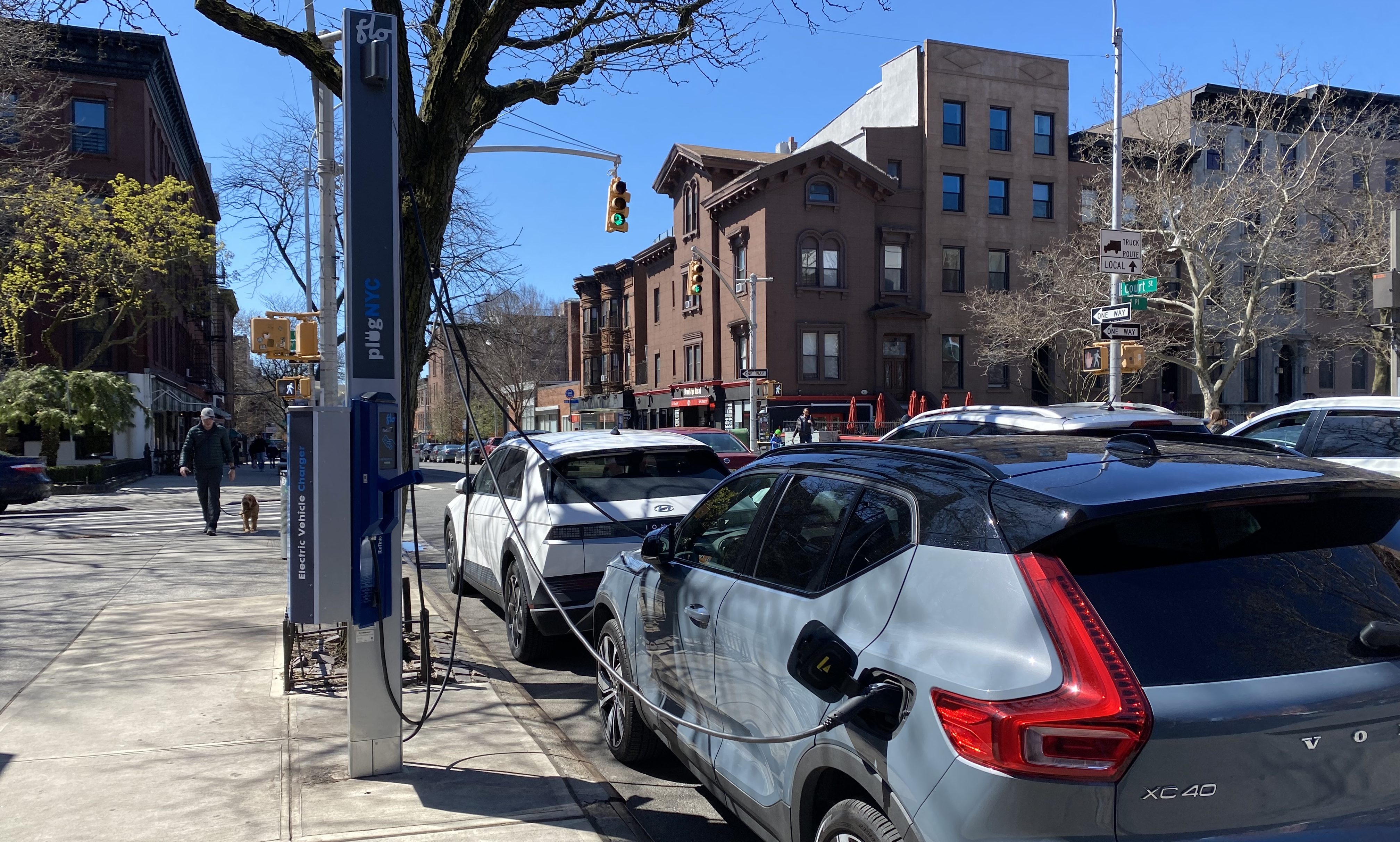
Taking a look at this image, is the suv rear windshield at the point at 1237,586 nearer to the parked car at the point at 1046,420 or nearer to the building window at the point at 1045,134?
the parked car at the point at 1046,420

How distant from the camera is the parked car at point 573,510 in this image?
6797 mm

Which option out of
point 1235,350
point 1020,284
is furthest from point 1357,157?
point 1020,284

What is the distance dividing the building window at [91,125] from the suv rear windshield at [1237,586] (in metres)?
41.5

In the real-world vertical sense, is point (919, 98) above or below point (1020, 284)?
above

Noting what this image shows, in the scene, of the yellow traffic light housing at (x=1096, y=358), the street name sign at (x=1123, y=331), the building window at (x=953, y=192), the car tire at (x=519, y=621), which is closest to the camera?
the car tire at (x=519, y=621)

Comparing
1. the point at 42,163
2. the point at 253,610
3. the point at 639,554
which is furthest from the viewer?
the point at 42,163

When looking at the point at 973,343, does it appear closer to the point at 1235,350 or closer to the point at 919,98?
the point at 919,98

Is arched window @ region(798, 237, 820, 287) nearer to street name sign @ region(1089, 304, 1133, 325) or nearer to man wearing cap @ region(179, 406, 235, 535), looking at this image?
street name sign @ region(1089, 304, 1133, 325)

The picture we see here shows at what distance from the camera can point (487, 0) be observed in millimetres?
7238

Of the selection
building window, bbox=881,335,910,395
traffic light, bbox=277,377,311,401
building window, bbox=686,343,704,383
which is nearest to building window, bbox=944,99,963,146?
building window, bbox=881,335,910,395

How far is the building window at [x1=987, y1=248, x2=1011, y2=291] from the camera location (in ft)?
132

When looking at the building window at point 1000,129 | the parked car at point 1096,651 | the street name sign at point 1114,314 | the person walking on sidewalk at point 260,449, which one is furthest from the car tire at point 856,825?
the person walking on sidewalk at point 260,449

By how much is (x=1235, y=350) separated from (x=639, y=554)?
25.4m

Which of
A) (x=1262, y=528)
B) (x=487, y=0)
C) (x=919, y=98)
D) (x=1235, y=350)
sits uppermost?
(x=919, y=98)
